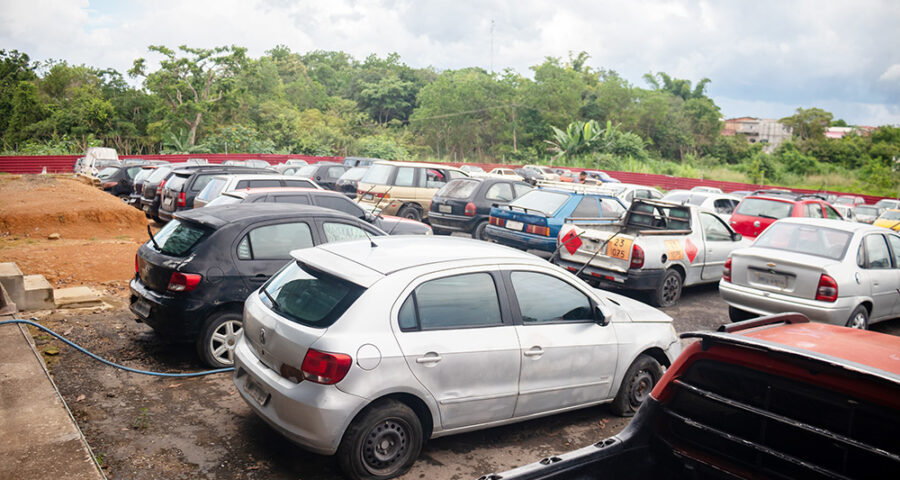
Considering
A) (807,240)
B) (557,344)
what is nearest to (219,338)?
(557,344)

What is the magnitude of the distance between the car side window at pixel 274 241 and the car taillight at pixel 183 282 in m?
0.51

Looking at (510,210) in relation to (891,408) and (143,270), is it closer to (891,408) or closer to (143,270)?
(143,270)

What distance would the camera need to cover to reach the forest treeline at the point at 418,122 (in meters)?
46.5

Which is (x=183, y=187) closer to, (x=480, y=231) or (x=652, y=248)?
(x=480, y=231)

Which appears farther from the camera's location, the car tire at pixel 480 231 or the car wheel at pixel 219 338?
the car tire at pixel 480 231

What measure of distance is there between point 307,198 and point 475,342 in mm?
6025

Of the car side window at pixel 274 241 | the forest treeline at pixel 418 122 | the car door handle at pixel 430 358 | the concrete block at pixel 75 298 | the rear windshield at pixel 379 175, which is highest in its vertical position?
the forest treeline at pixel 418 122

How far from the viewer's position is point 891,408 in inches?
94.2

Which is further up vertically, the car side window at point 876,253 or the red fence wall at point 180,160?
the red fence wall at point 180,160

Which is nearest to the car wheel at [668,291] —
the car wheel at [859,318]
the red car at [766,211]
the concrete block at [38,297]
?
the car wheel at [859,318]

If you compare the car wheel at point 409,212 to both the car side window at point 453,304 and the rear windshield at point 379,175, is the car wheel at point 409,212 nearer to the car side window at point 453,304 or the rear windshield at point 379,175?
the rear windshield at point 379,175

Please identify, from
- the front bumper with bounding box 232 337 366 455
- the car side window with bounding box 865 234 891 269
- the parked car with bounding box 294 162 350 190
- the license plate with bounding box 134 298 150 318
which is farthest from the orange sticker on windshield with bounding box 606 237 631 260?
the parked car with bounding box 294 162 350 190

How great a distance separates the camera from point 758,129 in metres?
101

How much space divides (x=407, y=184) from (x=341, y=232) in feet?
30.8
